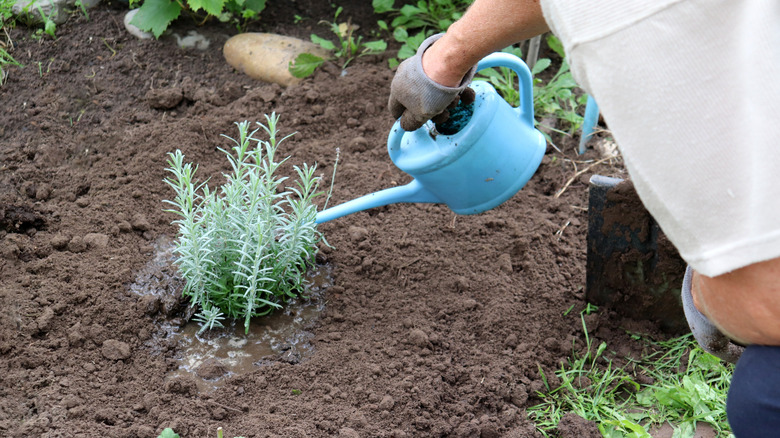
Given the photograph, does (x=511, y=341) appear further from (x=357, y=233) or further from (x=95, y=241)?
(x=95, y=241)

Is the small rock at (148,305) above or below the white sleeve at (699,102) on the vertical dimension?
below

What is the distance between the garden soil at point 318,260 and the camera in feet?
6.41

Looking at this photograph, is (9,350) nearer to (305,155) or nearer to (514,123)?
(305,155)

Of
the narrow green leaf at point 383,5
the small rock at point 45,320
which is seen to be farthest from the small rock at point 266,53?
the small rock at point 45,320

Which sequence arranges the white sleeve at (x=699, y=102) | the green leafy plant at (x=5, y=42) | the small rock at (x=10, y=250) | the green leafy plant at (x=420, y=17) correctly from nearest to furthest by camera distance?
the white sleeve at (x=699, y=102) → the small rock at (x=10, y=250) → the green leafy plant at (x=5, y=42) → the green leafy plant at (x=420, y=17)

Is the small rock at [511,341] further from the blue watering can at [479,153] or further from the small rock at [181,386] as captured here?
the small rock at [181,386]

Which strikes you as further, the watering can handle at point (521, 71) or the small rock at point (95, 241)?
the small rock at point (95, 241)

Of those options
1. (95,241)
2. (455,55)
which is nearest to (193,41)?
(95,241)

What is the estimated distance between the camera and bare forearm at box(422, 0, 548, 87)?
148cm

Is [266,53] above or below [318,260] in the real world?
above

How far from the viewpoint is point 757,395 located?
4.02ft

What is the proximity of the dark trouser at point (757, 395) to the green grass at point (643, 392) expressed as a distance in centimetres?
62

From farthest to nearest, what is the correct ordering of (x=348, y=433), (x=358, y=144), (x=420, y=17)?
(x=420, y=17)
(x=358, y=144)
(x=348, y=433)

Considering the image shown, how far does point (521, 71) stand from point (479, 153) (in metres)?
0.28
